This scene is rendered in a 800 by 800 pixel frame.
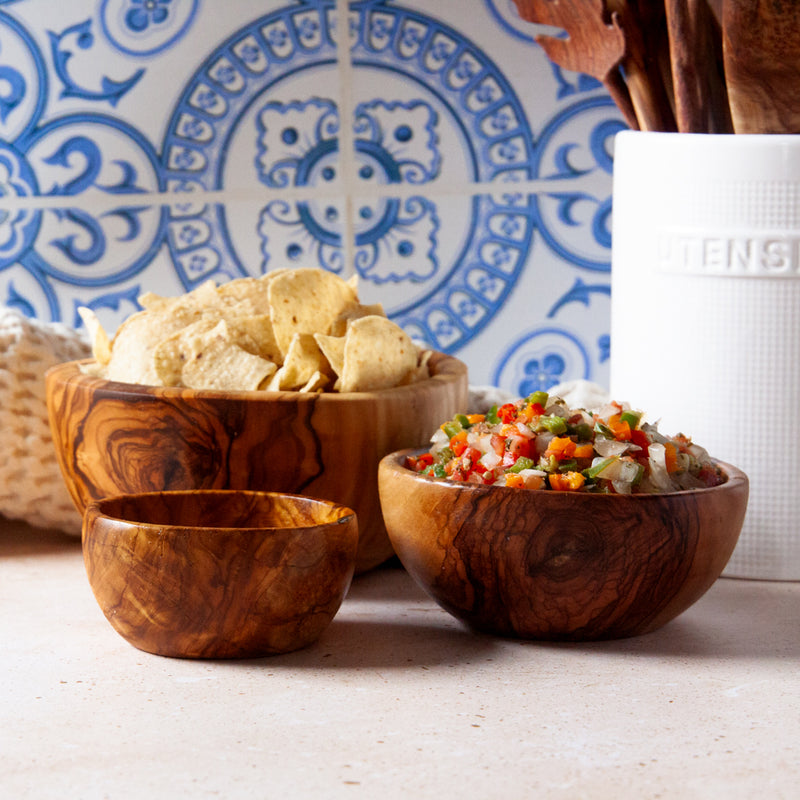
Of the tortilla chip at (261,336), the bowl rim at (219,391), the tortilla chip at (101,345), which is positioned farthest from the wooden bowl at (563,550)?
the tortilla chip at (101,345)

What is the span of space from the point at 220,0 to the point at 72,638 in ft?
2.85

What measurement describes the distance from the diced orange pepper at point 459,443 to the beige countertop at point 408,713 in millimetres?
142

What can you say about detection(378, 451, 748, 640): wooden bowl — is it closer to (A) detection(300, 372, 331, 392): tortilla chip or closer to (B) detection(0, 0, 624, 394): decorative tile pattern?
(A) detection(300, 372, 331, 392): tortilla chip

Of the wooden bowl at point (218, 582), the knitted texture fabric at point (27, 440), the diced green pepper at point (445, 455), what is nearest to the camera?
the wooden bowl at point (218, 582)

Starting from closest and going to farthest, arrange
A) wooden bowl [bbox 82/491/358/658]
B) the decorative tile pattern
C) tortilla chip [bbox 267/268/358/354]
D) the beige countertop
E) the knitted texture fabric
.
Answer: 1. the beige countertop
2. wooden bowl [bbox 82/491/358/658]
3. tortilla chip [bbox 267/268/358/354]
4. the knitted texture fabric
5. the decorative tile pattern

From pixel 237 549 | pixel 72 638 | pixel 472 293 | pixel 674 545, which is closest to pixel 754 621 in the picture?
pixel 674 545

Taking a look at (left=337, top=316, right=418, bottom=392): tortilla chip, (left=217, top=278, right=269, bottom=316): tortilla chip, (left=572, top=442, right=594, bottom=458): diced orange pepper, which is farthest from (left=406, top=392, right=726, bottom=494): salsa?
(left=217, top=278, right=269, bottom=316): tortilla chip

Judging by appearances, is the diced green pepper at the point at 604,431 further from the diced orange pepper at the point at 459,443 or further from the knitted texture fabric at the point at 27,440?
the knitted texture fabric at the point at 27,440

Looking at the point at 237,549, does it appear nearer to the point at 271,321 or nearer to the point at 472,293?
the point at 271,321

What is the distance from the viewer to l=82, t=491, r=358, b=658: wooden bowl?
2.60 feet

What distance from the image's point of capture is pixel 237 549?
0.79m

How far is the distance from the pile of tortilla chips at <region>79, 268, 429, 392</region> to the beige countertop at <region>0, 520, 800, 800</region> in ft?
0.66

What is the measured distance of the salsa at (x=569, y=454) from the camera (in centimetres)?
83

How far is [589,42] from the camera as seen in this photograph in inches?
45.4
